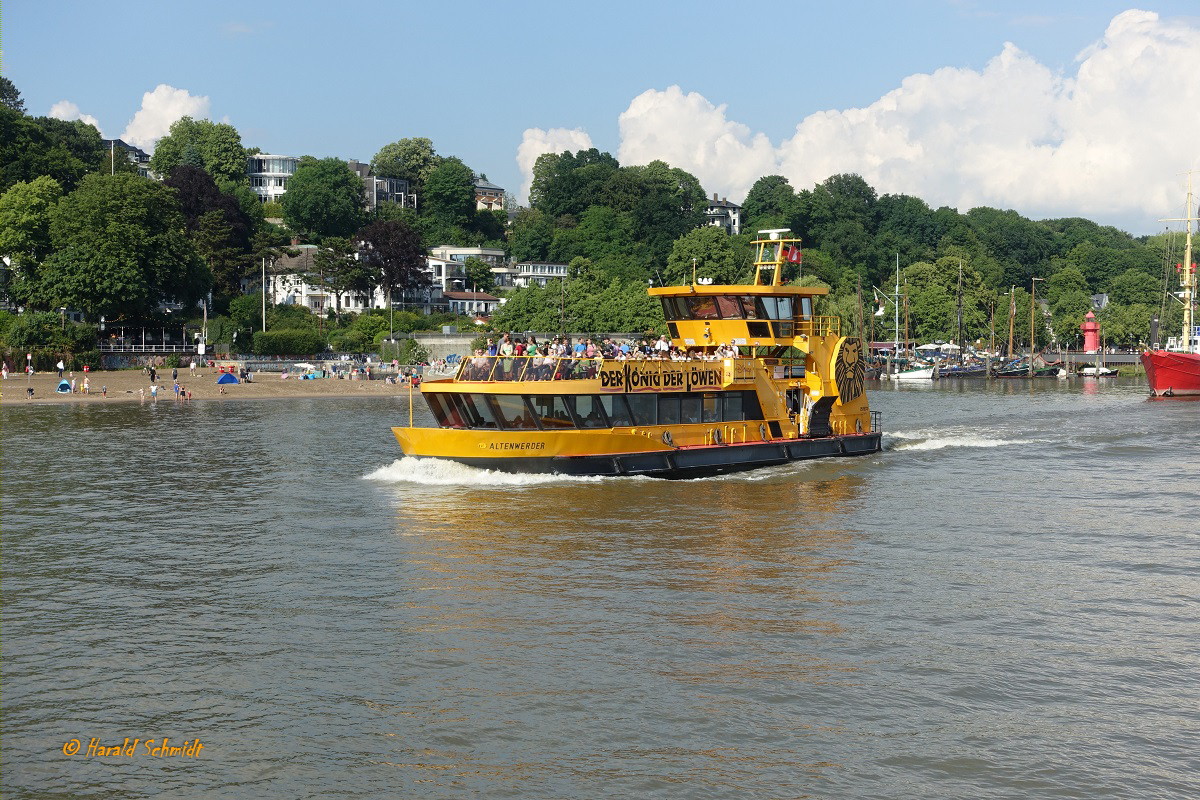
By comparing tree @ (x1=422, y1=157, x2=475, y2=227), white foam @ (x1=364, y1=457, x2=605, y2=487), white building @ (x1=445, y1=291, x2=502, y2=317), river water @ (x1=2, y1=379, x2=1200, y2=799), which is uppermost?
tree @ (x1=422, y1=157, x2=475, y2=227)

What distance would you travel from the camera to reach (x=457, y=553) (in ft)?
95.0

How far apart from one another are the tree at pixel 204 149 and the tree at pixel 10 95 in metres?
19.9

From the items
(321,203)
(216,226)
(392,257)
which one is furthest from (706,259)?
(216,226)

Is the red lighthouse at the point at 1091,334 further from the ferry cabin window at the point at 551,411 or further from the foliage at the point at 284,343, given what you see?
the ferry cabin window at the point at 551,411

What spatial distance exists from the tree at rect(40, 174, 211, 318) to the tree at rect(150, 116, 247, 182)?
209 ft

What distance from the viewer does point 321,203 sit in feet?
533

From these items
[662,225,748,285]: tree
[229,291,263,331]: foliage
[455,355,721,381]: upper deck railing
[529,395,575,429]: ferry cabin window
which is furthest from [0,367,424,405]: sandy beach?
[529,395,575,429]: ferry cabin window

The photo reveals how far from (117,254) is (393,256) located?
40.8 metres

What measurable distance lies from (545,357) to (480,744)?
73.8 ft

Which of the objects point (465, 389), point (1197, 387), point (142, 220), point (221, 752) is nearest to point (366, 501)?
point (465, 389)

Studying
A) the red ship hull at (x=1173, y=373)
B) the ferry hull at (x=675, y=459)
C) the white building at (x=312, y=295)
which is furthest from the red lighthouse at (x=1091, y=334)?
the ferry hull at (x=675, y=459)

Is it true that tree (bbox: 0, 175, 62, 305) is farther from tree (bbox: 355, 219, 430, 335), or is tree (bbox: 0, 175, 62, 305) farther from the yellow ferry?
the yellow ferry

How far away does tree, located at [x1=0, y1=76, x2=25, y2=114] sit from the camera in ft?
558

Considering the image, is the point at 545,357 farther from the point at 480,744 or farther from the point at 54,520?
the point at 480,744
